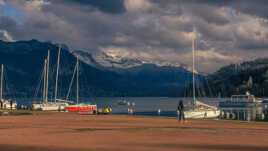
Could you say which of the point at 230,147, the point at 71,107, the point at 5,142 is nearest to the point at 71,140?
the point at 5,142

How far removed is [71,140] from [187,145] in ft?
25.4

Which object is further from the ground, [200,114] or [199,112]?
[199,112]

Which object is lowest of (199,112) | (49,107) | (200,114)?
(200,114)

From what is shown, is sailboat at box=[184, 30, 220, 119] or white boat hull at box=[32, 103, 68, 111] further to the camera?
white boat hull at box=[32, 103, 68, 111]

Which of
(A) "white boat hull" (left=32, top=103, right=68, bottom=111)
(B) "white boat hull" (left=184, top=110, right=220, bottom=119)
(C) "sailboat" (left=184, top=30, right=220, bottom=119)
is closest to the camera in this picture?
(B) "white boat hull" (left=184, top=110, right=220, bottom=119)

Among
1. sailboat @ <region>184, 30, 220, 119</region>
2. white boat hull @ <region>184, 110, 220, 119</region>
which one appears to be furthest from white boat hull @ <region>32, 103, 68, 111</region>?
white boat hull @ <region>184, 110, 220, 119</region>

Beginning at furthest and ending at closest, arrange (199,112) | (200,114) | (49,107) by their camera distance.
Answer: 1. (49,107)
2. (200,114)
3. (199,112)

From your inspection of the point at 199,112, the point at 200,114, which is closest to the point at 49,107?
the point at 199,112

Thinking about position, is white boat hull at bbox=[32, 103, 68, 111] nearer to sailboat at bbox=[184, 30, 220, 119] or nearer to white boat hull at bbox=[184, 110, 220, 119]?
sailboat at bbox=[184, 30, 220, 119]

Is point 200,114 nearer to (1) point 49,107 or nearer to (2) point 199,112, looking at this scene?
(2) point 199,112

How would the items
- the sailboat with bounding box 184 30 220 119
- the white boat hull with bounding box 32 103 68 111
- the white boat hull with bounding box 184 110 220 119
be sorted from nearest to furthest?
the white boat hull with bounding box 184 110 220 119, the sailboat with bounding box 184 30 220 119, the white boat hull with bounding box 32 103 68 111

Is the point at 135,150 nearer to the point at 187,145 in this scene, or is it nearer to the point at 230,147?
the point at 187,145

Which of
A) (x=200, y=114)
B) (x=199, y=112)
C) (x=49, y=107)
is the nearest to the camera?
(x=199, y=112)

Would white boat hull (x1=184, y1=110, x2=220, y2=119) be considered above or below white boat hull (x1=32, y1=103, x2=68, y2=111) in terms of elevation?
below
